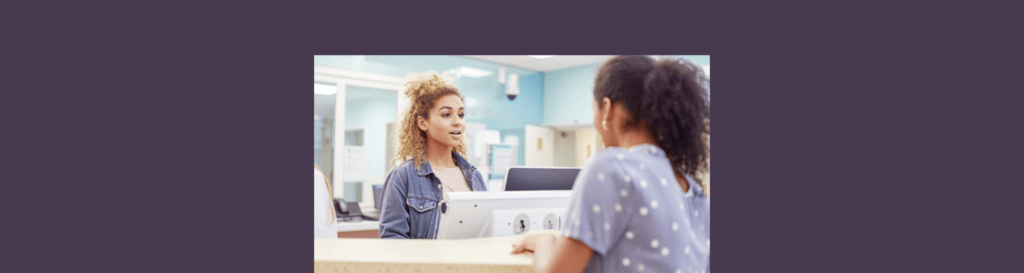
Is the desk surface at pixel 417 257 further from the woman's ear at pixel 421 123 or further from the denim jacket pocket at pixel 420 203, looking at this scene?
the woman's ear at pixel 421 123

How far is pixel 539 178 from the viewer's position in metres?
1.73

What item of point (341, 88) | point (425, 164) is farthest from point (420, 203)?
point (341, 88)

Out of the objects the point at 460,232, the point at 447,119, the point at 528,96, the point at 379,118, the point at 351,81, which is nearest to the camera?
the point at 460,232

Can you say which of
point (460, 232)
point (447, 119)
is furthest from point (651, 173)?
point (447, 119)

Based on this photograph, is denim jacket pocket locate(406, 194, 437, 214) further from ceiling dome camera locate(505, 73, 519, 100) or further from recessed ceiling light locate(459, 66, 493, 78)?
recessed ceiling light locate(459, 66, 493, 78)

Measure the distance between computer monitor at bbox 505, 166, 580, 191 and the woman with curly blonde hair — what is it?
1.23ft

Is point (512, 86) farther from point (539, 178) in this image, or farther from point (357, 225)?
point (539, 178)

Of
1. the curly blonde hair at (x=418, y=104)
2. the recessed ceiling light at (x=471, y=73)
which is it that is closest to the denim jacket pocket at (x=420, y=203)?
the curly blonde hair at (x=418, y=104)

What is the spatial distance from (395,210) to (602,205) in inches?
42.3

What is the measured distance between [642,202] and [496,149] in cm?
453

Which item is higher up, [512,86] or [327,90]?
[512,86]

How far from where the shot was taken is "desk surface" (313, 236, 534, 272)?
1178 mm

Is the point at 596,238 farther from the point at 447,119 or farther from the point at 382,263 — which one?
the point at 447,119

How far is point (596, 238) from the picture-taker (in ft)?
3.19
